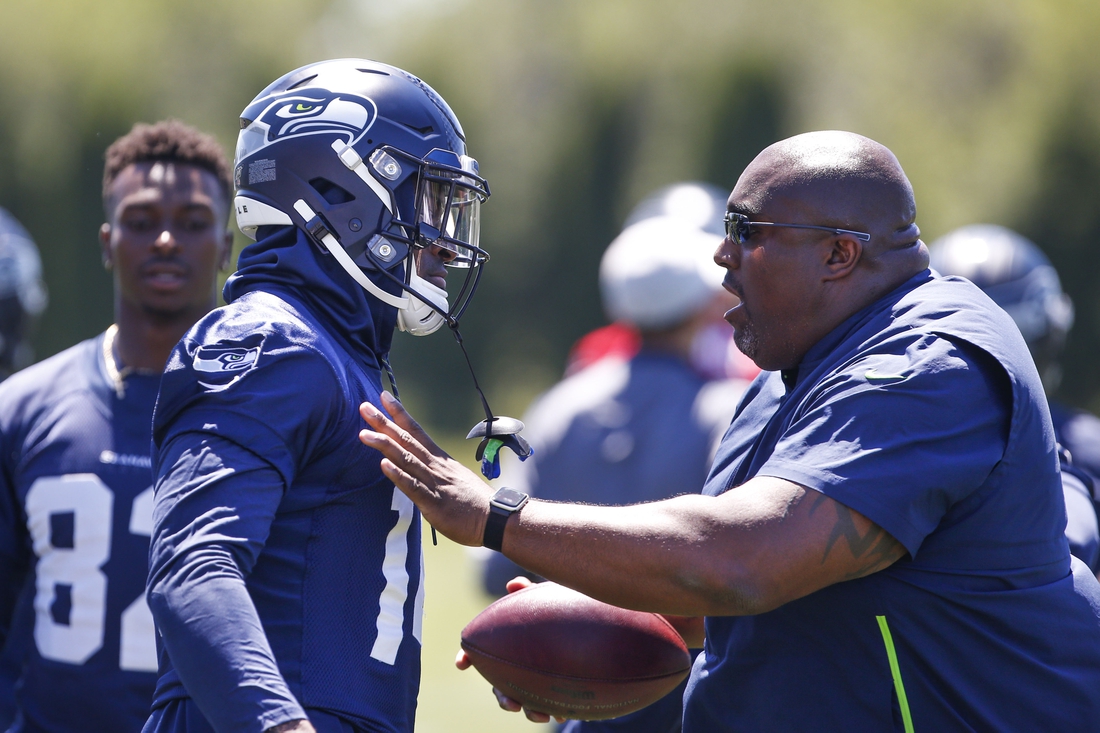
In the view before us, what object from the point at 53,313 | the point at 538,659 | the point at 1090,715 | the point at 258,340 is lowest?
the point at 53,313

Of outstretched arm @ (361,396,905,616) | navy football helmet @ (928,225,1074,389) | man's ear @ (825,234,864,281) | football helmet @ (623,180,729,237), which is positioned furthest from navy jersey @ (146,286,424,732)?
football helmet @ (623,180,729,237)

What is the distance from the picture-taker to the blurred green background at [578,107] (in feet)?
Result: 70.1

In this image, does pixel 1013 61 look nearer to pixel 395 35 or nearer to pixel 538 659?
pixel 395 35

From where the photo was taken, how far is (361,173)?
9.07ft

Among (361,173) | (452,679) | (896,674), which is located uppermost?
(361,173)

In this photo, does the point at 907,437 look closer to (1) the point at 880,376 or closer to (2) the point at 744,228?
(1) the point at 880,376

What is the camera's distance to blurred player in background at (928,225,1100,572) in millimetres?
4480

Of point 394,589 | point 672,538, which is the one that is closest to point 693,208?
point 672,538

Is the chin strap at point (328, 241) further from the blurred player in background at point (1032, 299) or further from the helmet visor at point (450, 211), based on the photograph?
the blurred player in background at point (1032, 299)

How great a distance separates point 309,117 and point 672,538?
51.1 inches

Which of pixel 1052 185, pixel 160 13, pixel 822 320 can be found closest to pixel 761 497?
pixel 822 320

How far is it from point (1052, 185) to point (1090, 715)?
18.7 m

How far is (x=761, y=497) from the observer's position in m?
2.55

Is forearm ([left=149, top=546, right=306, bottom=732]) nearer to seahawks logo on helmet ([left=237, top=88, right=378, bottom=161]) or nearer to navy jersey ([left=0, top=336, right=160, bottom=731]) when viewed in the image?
seahawks logo on helmet ([left=237, top=88, right=378, bottom=161])
